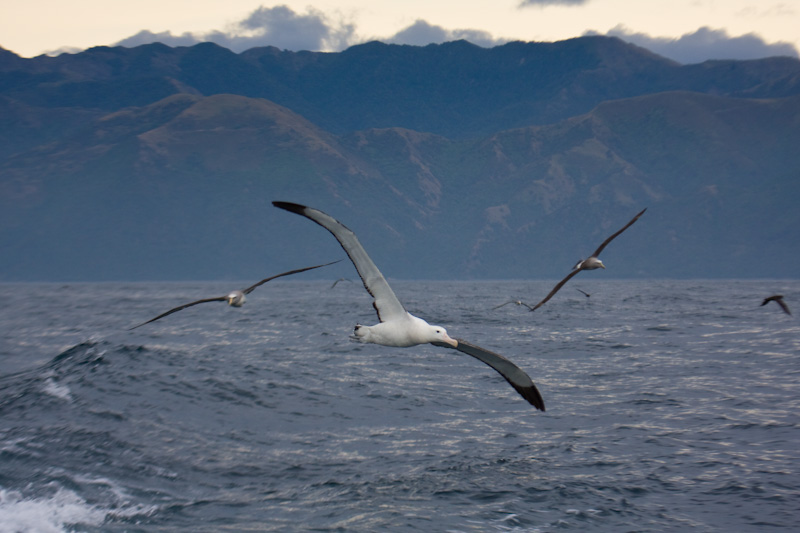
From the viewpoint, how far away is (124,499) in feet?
48.1

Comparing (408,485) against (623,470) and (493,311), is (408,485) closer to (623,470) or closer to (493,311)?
(623,470)

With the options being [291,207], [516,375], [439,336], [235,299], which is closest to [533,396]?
[516,375]

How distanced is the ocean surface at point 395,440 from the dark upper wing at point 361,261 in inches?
149

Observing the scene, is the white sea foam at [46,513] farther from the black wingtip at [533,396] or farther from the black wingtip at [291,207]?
the black wingtip at [533,396]

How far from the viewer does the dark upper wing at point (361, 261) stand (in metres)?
10.1

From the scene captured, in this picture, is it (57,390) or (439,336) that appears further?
(57,390)

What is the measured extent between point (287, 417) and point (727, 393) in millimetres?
12032

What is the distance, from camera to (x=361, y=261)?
11.1 meters

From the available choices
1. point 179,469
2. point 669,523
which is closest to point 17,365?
point 179,469

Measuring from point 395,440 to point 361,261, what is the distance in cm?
831

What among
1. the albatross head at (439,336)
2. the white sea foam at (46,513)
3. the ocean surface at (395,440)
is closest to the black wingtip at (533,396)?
the albatross head at (439,336)

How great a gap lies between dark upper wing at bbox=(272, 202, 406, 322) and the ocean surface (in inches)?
149

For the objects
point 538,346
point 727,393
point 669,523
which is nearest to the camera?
point 669,523

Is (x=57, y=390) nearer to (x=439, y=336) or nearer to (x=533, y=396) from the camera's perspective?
(x=439, y=336)
